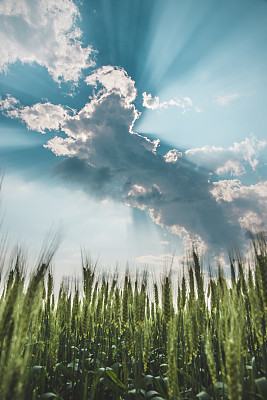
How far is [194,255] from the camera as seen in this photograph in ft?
18.4

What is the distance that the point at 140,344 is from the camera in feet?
12.9

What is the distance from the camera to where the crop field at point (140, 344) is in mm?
2412

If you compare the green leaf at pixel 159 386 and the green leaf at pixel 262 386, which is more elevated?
the green leaf at pixel 262 386

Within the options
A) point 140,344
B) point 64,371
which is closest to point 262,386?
point 140,344

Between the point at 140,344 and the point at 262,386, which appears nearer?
the point at 262,386

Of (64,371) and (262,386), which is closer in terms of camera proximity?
(262,386)

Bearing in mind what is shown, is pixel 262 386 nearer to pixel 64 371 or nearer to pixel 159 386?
pixel 159 386

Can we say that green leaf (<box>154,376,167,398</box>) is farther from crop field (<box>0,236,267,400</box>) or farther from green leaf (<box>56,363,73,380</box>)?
green leaf (<box>56,363,73,380</box>)

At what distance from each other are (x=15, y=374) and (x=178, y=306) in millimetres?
4384

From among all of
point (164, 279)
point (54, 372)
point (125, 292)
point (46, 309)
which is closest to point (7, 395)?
point (164, 279)

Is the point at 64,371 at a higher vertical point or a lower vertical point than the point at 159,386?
higher

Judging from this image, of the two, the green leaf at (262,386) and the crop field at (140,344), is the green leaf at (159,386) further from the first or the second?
the green leaf at (262,386)

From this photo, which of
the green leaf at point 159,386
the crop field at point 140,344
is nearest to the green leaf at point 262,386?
the crop field at point 140,344

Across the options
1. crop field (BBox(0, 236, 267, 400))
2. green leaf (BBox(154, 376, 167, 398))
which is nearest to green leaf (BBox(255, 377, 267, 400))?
crop field (BBox(0, 236, 267, 400))
